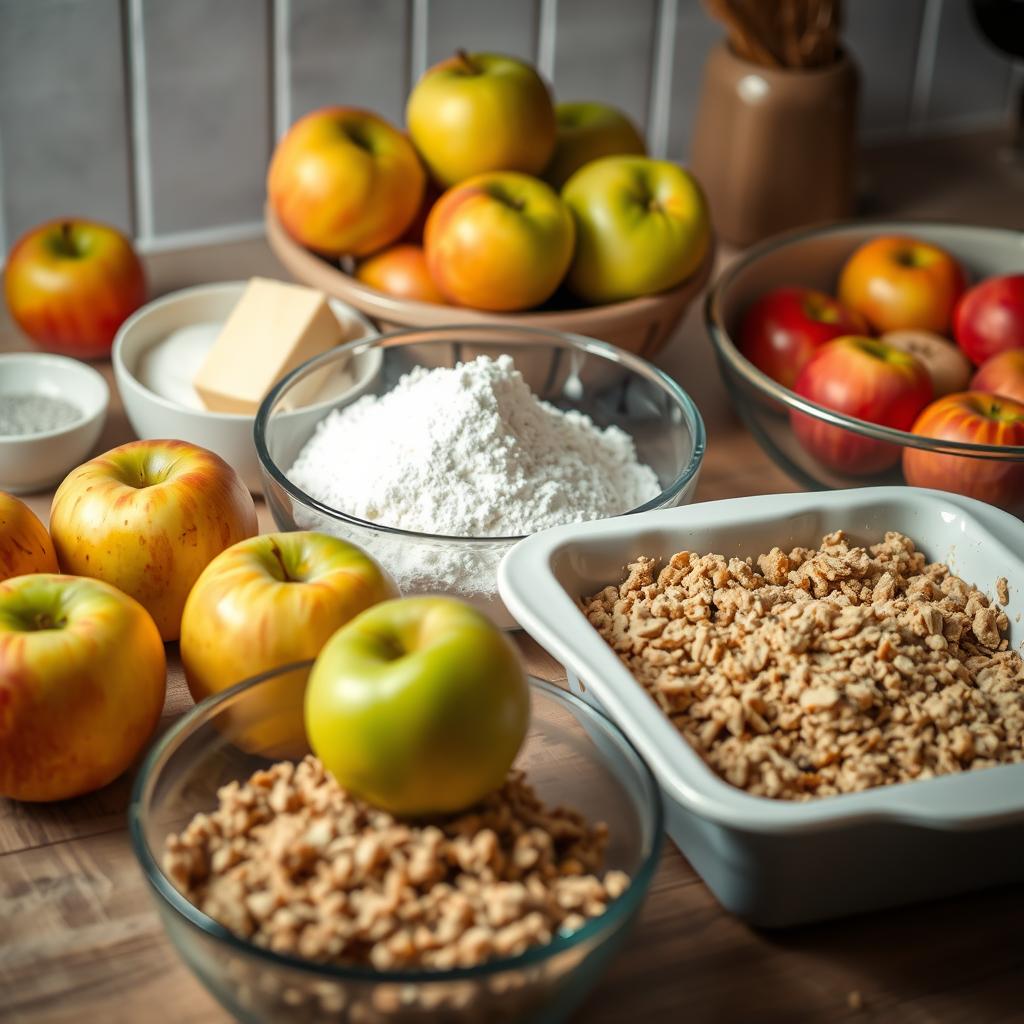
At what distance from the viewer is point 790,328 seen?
1.07 meters

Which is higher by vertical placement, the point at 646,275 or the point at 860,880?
the point at 646,275

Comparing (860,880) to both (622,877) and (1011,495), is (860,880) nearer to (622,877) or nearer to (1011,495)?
(622,877)

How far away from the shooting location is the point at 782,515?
774 millimetres

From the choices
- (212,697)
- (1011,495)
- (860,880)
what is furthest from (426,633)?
(1011,495)

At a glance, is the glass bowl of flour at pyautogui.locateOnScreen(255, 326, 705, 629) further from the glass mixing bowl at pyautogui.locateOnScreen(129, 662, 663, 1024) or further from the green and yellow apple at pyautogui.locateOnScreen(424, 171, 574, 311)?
the glass mixing bowl at pyautogui.locateOnScreen(129, 662, 663, 1024)

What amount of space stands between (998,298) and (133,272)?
70cm

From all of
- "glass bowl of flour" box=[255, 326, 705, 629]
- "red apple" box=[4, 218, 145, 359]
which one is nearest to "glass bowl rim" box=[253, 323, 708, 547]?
"glass bowl of flour" box=[255, 326, 705, 629]

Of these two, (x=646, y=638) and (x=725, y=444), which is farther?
(x=725, y=444)

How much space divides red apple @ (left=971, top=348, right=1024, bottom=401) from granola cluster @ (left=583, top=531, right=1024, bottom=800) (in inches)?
10.7

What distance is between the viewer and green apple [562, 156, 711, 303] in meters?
1.01

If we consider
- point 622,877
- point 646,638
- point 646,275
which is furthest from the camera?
point 646,275

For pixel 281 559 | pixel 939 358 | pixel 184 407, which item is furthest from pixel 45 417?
pixel 939 358

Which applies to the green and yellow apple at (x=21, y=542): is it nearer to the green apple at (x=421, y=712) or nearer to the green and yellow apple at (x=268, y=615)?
the green and yellow apple at (x=268, y=615)

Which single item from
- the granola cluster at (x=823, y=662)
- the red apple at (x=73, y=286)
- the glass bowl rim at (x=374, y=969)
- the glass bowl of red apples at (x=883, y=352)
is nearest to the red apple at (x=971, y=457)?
the glass bowl of red apples at (x=883, y=352)
